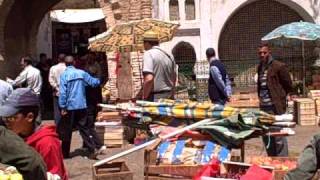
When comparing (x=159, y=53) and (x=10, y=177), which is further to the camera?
(x=159, y=53)

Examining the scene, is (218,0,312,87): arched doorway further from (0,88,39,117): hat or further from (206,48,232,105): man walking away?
(0,88,39,117): hat

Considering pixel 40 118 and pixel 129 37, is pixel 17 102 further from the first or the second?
pixel 129 37

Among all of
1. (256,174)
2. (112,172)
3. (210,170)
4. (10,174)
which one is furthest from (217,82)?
(10,174)

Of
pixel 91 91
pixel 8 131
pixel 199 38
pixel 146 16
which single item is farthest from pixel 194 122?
pixel 199 38

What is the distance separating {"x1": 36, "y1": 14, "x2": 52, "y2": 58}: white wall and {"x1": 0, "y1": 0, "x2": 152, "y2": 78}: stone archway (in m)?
4.09

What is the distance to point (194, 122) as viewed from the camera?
698 cm

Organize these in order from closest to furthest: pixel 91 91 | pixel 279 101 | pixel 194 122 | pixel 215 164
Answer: pixel 215 164 < pixel 194 122 < pixel 279 101 < pixel 91 91

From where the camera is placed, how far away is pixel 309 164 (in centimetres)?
420

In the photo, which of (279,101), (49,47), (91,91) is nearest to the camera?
(279,101)

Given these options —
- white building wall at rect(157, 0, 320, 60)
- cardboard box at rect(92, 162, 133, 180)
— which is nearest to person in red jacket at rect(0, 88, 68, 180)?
cardboard box at rect(92, 162, 133, 180)

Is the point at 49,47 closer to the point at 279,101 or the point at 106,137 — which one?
the point at 106,137

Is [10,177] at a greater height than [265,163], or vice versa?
[10,177]

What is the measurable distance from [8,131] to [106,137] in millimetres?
8190

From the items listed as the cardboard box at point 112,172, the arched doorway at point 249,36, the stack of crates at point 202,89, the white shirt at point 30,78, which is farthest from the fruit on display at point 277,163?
the arched doorway at point 249,36
